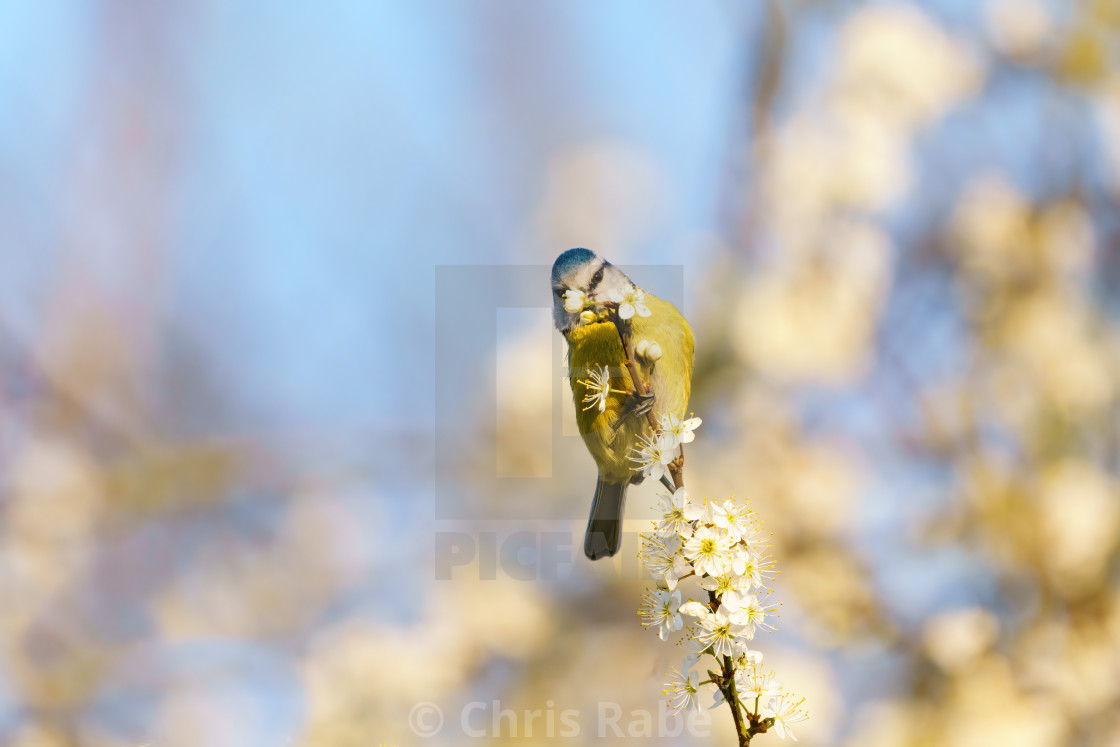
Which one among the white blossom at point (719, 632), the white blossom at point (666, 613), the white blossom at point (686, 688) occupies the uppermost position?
the white blossom at point (666, 613)

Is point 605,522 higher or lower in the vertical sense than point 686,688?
higher

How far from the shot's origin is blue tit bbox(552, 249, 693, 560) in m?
0.45

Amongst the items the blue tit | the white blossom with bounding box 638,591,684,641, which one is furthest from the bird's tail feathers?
the white blossom with bounding box 638,591,684,641

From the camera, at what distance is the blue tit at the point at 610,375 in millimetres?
446

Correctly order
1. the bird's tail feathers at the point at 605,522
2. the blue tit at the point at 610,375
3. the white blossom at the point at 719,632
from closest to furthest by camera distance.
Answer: the white blossom at the point at 719,632, the blue tit at the point at 610,375, the bird's tail feathers at the point at 605,522

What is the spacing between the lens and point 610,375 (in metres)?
0.46

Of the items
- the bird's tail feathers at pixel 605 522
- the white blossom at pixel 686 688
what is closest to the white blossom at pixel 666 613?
the white blossom at pixel 686 688

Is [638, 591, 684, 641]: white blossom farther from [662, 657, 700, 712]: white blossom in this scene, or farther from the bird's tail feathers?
the bird's tail feathers

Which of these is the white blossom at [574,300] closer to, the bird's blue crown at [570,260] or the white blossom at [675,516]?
the bird's blue crown at [570,260]

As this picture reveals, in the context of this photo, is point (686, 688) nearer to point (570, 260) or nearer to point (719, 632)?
point (719, 632)

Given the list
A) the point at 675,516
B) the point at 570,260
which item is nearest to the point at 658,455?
the point at 675,516

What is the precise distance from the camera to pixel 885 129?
1.12 m

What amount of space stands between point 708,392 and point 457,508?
478 mm

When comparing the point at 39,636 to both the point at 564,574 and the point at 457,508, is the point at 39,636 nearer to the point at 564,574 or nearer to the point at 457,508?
the point at 457,508
